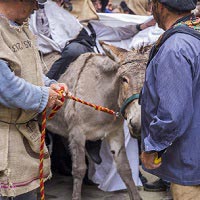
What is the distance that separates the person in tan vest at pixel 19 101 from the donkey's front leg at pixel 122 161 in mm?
2484

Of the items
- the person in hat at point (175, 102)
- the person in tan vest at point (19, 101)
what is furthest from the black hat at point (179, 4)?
the person in tan vest at point (19, 101)

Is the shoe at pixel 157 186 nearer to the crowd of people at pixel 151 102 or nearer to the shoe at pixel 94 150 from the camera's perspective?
the shoe at pixel 94 150

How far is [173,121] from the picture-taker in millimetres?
2463

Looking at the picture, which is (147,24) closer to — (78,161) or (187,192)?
(78,161)

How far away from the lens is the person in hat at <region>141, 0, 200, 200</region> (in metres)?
2.48

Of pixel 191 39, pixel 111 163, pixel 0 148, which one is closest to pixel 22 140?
pixel 0 148

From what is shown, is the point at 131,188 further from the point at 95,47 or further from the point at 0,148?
the point at 0,148

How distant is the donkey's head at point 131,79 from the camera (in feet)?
13.9

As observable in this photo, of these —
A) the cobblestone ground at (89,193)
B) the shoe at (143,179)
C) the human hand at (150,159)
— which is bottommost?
the cobblestone ground at (89,193)

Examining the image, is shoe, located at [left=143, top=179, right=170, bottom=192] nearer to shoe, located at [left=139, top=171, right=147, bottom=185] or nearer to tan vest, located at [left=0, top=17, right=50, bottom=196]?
shoe, located at [left=139, top=171, right=147, bottom=185]

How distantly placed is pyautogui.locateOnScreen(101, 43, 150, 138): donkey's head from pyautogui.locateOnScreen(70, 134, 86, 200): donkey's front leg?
660 mm

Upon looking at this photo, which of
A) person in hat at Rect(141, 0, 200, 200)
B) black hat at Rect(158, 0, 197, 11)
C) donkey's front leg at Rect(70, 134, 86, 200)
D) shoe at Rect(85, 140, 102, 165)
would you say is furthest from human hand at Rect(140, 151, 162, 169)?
shoe at Rect(85, 140, 102, 165)

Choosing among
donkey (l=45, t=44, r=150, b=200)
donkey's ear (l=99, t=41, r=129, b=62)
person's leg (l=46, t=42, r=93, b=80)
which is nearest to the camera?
donkey's ear (l=99, t=41, r=129, b=62)

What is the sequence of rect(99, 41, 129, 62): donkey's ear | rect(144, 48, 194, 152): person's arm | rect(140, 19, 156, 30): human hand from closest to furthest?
1. rect(144, 48, 194, 152): person's arm
2. rect(99, 41, 129, 62): donkey's ear
3. rect(140, 19, 156, 30): human hand
